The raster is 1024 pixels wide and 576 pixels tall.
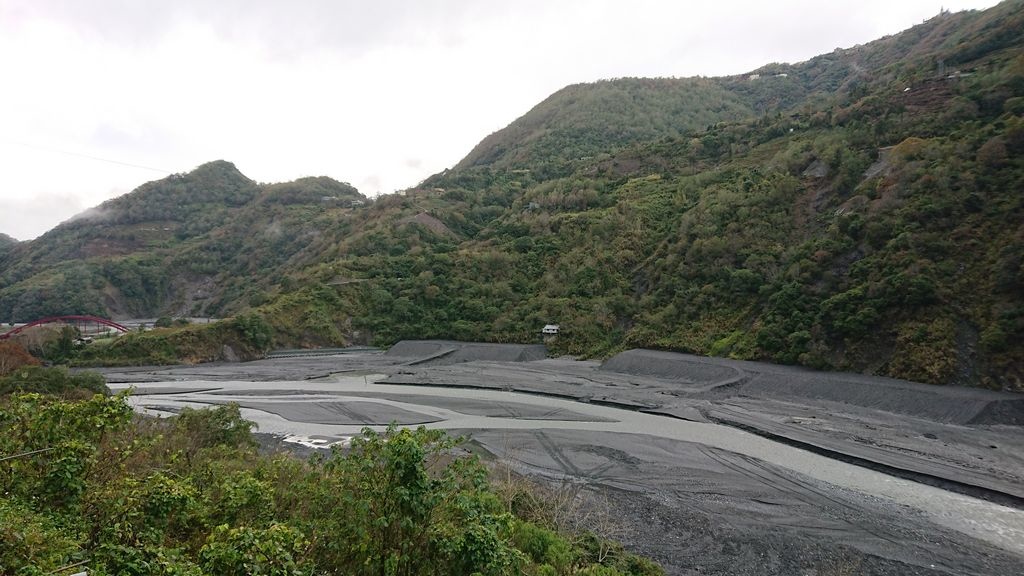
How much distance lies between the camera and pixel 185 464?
1160 centimetres

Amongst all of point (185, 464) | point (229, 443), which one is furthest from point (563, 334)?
point (185, 464)

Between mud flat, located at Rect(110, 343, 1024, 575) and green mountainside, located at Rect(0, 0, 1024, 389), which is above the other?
green mountainside, located at Rect(0, 0, 1024, 389)

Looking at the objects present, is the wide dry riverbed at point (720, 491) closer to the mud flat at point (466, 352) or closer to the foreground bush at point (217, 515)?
the foreground bush at point (217, 515)

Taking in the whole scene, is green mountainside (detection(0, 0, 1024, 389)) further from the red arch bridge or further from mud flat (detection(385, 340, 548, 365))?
the red arch bridge

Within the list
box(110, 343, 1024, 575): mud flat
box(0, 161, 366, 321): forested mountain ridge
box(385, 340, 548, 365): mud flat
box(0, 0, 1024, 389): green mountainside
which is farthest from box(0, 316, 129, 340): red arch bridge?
box(385, 340, 548, 365): mud flat

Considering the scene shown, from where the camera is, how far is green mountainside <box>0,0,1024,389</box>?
29.9 metres

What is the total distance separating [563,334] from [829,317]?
23.6 metres

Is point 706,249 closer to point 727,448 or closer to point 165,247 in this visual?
point 727,448

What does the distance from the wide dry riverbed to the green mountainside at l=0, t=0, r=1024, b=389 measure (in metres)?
12.3

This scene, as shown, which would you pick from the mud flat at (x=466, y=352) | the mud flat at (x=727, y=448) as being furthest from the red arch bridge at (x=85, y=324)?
the mud flat at (x=466, y=352)

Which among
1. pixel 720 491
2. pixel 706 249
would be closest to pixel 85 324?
pixel 706 249

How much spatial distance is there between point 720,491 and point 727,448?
491 centimetres

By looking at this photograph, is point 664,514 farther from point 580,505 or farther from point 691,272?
point 691,272

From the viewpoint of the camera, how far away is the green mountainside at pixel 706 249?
98.0 feet
